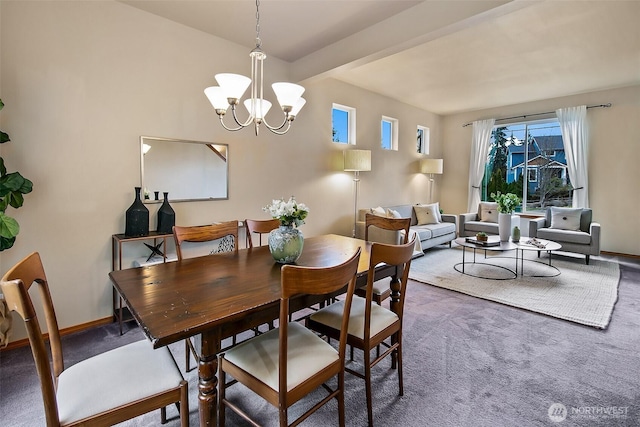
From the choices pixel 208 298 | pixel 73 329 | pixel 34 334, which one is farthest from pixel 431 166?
pixel 34 334

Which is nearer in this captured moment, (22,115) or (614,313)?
(22,115)

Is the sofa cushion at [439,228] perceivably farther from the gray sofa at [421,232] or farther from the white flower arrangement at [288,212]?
the white flower arrangement at [288,212]

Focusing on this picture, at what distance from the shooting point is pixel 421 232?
16.7 ft

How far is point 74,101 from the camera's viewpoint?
8.38ft

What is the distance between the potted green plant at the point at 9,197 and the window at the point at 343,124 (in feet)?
12.0

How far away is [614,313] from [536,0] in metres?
2.91

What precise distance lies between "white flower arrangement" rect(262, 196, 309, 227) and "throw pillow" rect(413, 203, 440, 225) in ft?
14.7

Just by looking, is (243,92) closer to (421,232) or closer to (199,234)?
(199,234)

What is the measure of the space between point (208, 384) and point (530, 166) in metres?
7.25

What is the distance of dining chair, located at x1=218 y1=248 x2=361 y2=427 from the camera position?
1204 mm

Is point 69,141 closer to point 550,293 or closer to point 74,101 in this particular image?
point 74,101

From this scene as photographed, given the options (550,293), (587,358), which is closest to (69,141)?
(587,358)

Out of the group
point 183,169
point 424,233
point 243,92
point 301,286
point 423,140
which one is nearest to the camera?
point 301,286

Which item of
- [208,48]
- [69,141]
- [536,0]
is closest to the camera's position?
[536,0]
